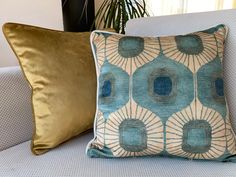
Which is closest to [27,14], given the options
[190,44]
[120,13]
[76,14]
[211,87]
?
[76,14]

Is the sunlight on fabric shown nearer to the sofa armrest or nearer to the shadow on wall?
the shadow on wall

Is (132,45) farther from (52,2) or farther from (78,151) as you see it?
(52,2)

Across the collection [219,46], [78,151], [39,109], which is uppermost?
[219,46]

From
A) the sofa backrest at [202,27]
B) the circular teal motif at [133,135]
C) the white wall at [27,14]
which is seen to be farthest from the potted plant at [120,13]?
the circular teal motif at [133,135]

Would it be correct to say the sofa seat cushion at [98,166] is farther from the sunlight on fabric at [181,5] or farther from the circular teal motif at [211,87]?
the sunlight on fabric at [181,5]

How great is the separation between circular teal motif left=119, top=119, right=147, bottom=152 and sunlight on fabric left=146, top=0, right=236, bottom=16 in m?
1.64

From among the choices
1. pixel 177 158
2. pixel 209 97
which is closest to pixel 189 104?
pixel 209 97

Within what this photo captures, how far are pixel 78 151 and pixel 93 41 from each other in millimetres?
353

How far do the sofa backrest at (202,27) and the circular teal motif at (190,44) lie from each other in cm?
13

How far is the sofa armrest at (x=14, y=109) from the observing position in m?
0.82

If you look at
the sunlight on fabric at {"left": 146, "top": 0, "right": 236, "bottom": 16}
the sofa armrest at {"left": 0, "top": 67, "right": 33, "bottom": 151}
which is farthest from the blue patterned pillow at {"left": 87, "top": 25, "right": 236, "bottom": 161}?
the sunlight on fabric at {"left": 146, "top": 0, "right": 236, "bottom": 16}

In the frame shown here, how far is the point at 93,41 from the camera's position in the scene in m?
0.82

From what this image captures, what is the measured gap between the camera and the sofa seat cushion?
0.67 meters

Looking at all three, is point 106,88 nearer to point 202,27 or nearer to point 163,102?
point 163,102
